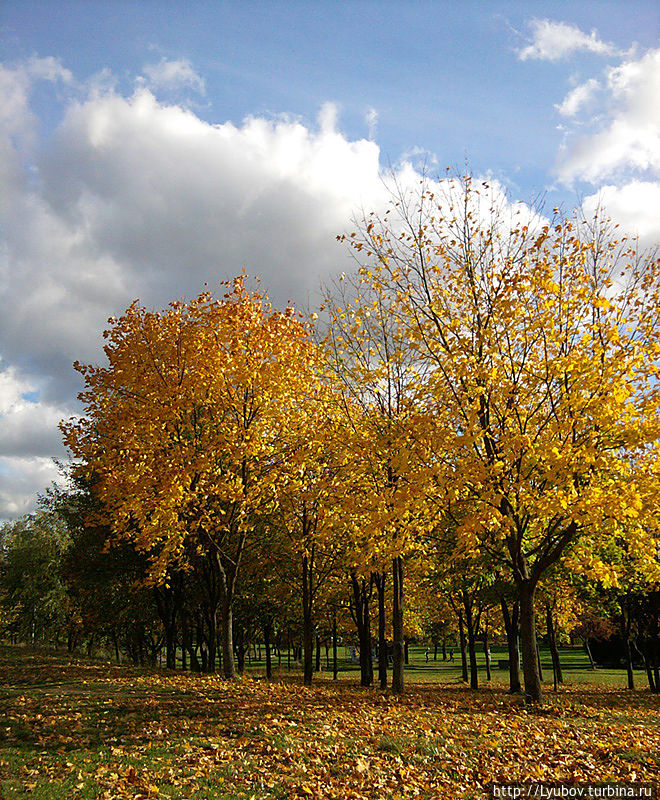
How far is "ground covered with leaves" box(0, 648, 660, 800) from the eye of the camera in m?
6.92

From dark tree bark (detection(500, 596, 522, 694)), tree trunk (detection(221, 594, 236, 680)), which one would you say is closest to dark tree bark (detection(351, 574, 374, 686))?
dark tree bark (detection(500, 596, 522, 694))

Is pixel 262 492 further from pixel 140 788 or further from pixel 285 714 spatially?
pixel 140 788

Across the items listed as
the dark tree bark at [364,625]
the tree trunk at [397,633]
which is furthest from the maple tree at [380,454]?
the dark tree bark at [364,625]

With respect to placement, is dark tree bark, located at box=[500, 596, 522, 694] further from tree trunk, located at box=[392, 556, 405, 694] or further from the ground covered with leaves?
the ground covered with leaves

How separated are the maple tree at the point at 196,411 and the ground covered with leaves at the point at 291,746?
4.93 metres

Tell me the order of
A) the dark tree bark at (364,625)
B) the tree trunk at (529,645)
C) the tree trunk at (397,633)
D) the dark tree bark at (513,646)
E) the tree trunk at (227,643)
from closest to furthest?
1. the tree trunk at (529,645)
2. the tree trunk at (397,633)
3. the tree trunk at (227,643)
4. the dark tree bark at (513,646)
5. the dark tree bark at (364,625)

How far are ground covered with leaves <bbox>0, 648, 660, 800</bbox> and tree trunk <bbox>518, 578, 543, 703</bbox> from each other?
49 centimetres

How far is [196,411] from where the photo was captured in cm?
1820

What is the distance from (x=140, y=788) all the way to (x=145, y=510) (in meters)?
8.75

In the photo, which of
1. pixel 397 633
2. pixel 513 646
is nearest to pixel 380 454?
pixel 397 633

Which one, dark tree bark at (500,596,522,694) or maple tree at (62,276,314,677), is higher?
maple tree at (62,276,314,677)

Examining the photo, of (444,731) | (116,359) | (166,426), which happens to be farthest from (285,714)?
(116,359)

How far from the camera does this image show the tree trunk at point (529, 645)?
1280 cm

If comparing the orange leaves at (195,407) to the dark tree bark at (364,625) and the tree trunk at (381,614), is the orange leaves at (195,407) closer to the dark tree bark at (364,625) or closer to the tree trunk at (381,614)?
the tree trunk at (381,614)
